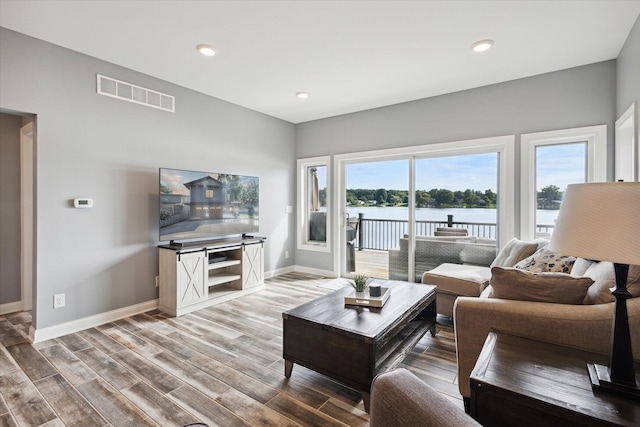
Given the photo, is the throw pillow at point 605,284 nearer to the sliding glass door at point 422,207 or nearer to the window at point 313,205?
the sliding glass door at point 422,207

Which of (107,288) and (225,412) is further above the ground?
(107,288)

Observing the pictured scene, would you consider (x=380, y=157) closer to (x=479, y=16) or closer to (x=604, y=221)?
(x=479, y=16)

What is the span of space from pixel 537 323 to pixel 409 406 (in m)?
1.27

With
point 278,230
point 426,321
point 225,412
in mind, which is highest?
point 278,230

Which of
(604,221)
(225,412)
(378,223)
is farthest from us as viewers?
(378,223)

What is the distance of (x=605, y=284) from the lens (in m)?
1.69

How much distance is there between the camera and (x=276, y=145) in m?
5.27

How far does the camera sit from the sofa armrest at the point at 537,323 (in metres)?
1.54

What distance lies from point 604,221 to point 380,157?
376 centimetres

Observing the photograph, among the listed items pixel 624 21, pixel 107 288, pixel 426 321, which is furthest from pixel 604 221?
pixel 107 288

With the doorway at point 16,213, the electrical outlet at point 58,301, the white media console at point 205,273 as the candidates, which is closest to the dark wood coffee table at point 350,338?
the white media console at point 205,273

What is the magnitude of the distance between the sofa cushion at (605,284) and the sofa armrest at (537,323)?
0.07m

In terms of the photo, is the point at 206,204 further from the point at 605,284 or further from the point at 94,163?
the point at 605,284

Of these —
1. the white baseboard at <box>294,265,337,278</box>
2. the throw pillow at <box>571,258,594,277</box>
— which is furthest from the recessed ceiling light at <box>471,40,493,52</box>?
the white baseboard at <box>294,265,337,278</box>
